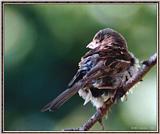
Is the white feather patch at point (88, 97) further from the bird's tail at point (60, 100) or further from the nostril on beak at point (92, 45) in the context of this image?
the nostril on beak at point (92, 45)

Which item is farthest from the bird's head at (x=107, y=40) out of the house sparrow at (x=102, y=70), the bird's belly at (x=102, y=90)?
the bird's belly at (x=102, y=90)

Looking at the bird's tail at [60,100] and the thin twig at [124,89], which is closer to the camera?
the thin twig at [124,89]

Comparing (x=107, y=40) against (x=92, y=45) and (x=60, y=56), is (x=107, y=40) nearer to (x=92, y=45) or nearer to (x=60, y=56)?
(x=92, y=45)

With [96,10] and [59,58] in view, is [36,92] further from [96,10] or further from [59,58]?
[96,10]

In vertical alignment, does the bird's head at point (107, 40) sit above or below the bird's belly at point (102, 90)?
above

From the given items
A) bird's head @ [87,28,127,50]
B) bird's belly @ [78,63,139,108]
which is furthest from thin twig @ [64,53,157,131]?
bird's head @ [87,28,127,50]

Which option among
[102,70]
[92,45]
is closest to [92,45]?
[92,45]

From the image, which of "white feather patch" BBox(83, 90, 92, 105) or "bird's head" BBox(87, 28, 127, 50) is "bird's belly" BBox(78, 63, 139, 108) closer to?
"white feather patch" BBox(83, 90, 92, 105)
